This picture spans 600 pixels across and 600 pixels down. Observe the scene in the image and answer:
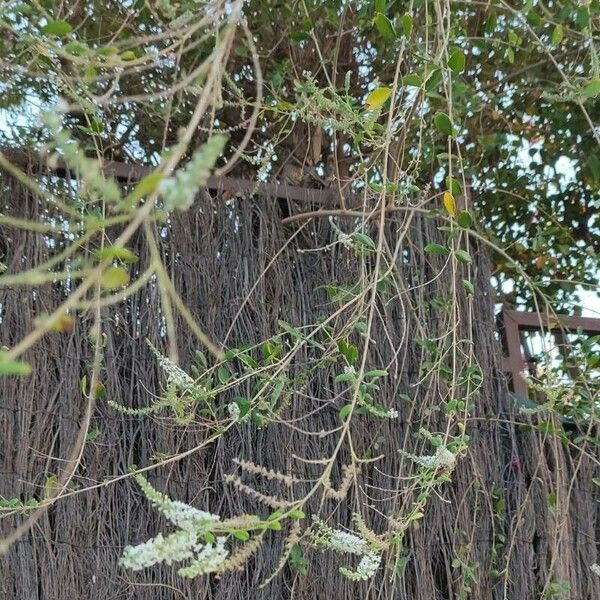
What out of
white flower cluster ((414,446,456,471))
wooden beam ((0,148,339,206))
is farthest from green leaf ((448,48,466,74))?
white flower cluster ((414,446,456,471))

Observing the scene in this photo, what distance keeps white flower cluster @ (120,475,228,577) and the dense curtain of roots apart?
2.45ft

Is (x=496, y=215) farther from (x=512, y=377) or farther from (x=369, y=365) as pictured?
(x=369, y=365)

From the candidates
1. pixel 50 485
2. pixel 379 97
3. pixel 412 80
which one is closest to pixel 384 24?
pixel 412 80

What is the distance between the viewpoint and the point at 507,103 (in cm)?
283

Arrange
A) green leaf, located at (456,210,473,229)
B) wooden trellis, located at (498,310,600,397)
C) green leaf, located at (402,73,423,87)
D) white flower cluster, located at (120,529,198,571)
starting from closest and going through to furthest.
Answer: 1. white flower cluster, located at (120,529,198,571)
2. green leaf, located at (402,73,423,87)
3. green leaf, located at (456,210,473,229)
4. wooden trellis, located at (498,310,600,397)

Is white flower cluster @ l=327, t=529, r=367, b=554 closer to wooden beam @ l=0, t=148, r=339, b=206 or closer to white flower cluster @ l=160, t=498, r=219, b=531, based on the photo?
white flower cluster @ l=160, t=498, r=219, b=531

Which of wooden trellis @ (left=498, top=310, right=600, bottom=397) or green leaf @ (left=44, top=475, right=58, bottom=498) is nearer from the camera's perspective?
green leaf @ (left=44, top=475, right=58, bottom=498)

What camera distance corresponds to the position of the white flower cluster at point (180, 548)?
0.94 m

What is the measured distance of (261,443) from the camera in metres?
1.95

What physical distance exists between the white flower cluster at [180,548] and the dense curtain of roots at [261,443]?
0.75m

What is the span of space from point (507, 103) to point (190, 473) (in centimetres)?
161

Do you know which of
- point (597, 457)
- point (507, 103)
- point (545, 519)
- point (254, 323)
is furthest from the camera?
point (507, 103)

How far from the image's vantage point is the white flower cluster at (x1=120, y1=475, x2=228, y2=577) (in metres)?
0.94

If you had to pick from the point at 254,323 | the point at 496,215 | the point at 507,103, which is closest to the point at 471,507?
the point at 254,323
